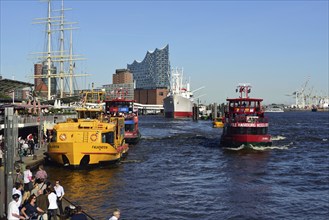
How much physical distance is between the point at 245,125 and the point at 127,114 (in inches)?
721

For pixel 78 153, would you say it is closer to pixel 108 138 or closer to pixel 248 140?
pixel 108 138

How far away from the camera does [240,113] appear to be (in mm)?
55500

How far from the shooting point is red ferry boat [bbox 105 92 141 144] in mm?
61169

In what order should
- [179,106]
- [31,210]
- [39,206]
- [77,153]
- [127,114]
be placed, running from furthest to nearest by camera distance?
[179,106] → [127,114] → [77,153] → [39,206] → [31,210]

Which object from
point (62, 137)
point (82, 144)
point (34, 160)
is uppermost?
point (62, 137)

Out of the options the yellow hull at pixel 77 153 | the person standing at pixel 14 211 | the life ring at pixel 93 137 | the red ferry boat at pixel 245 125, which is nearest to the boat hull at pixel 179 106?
the red ferry boat at pixel 245 125

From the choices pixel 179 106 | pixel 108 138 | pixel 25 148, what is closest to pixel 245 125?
pixel 108 138

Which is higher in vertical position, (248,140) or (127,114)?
(127,114)

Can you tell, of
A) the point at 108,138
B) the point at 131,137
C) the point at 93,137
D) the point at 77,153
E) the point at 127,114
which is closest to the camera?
the point at 77,153

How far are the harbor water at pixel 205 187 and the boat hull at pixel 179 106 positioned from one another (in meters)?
139

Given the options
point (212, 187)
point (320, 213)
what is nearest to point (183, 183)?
point (212, 187)

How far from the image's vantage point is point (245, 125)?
5316 centimetres

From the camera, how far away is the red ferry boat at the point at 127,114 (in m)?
61.2

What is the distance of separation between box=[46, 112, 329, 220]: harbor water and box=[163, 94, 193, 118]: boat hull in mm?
139146
